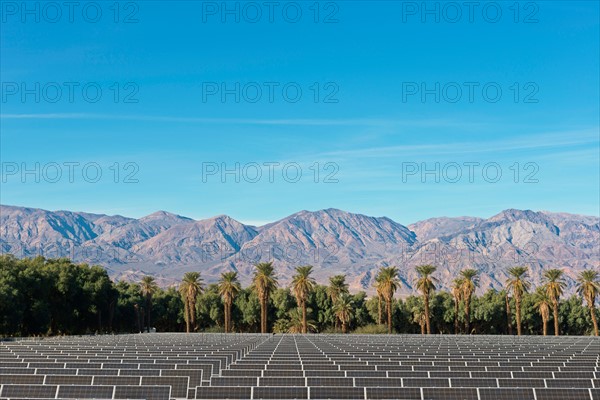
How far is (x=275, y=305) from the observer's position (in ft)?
397

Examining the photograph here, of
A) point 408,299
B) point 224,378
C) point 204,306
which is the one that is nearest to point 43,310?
point 204,306

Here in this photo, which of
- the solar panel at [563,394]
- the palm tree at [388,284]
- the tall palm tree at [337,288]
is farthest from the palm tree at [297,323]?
the solar panel at [563,394]

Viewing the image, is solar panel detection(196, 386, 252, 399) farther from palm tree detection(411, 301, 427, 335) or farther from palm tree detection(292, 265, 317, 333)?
palm tree detection(411, 301, 427, 335)

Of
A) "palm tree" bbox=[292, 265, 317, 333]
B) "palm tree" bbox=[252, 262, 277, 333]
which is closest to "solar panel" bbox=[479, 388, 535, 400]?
"palm tree" bbox=[292, 265, 317, 333]

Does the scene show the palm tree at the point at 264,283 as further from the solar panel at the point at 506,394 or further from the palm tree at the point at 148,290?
the solar panel at the point at 506,394

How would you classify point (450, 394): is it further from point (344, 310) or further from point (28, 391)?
point (344, 310)

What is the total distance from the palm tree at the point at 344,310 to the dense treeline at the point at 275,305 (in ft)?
0.55

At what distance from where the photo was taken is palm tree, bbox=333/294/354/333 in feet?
352

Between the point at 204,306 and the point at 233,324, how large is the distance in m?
6.24

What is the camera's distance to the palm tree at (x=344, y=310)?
107438 mm

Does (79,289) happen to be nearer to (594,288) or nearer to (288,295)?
(288,295)

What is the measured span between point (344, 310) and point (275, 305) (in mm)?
17435

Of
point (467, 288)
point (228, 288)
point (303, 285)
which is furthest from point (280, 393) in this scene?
point (228, 288)

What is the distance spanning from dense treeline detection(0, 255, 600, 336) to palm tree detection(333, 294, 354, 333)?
167mm
